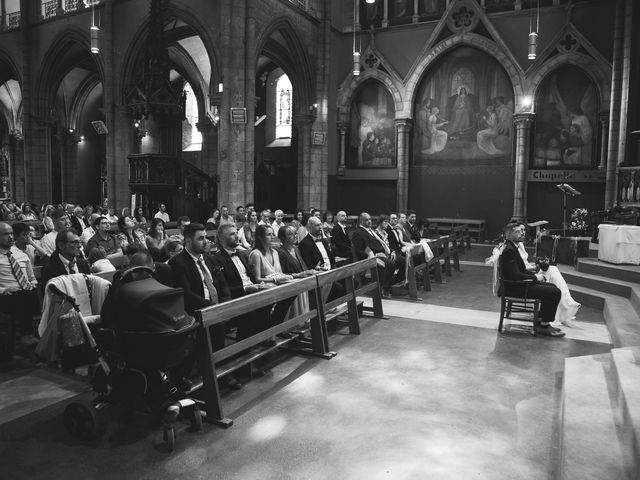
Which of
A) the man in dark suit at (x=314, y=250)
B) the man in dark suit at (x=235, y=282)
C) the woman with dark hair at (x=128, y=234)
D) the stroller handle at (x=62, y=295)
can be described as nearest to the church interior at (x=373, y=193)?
the man in dark suit at (x=235, y=282)

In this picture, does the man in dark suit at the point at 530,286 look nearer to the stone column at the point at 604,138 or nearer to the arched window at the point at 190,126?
the stone column at the point at 604,138

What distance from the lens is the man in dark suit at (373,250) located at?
884cm

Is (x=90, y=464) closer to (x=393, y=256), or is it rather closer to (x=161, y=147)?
(x=393, y=256)

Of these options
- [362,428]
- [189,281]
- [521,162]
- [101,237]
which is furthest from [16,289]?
[521,162]

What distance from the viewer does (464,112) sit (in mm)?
18359

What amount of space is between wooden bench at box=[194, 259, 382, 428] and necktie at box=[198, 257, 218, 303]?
0.55 metres

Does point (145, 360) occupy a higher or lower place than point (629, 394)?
higher

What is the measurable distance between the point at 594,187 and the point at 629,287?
9947mm

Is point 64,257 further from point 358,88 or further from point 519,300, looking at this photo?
point 358,88

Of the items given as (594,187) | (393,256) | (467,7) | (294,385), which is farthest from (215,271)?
(467,7)

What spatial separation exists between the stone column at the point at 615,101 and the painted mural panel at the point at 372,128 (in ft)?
23.6

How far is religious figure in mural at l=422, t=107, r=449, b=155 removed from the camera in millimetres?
18766

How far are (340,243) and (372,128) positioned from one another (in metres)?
11.4

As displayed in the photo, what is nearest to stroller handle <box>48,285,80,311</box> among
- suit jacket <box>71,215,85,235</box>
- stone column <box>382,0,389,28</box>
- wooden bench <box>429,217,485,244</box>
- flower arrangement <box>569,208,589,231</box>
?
suit jacket <box>71,215,85,235</box>
